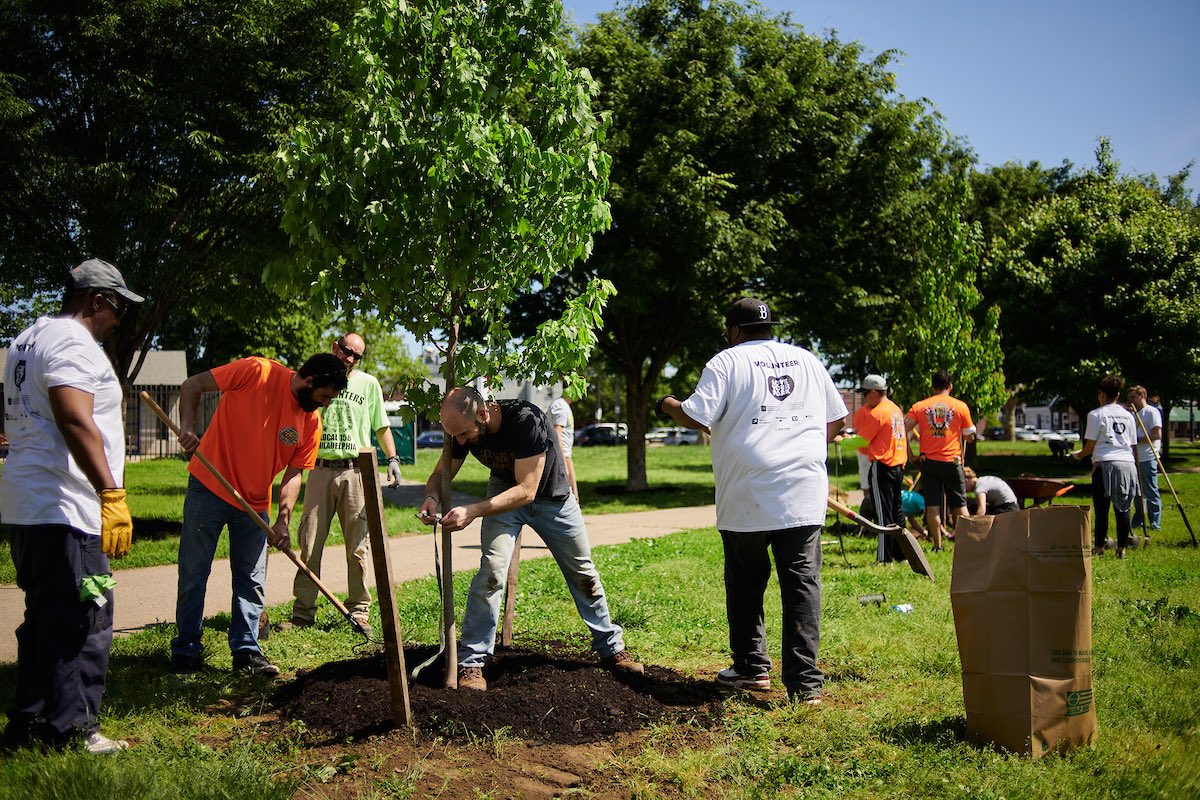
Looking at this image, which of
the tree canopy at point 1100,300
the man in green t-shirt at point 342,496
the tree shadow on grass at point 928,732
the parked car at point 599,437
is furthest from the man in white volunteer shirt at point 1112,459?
the parked car at point 599,437

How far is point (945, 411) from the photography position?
9859mm

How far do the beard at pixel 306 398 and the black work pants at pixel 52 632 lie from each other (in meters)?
1.70

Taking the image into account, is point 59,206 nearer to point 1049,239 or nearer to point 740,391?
point 740,391

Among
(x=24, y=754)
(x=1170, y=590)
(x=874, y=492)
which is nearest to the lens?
(x=24, y=754)

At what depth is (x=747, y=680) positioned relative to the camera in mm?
4902

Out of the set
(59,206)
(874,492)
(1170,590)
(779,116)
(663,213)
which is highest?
(779,116)

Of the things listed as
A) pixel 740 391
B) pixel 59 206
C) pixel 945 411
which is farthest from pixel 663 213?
pixel 740 391

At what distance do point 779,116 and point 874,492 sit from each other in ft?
34.1

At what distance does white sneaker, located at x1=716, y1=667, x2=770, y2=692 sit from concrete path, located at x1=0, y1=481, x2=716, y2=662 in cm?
199

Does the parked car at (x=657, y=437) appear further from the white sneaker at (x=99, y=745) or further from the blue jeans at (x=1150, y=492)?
the white sneaker at (x=99, y=745)

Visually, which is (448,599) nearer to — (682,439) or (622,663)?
(622,663)

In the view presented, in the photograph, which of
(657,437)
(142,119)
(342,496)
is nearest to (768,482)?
(342,496)

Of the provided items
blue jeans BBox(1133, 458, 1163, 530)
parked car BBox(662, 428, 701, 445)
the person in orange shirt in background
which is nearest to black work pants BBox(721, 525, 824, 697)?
the person in orange shirt in background

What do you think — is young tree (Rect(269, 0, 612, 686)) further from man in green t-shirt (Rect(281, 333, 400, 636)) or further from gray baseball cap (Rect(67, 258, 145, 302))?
man in green t-shirt (Rect(281, 333, 400, 636))
